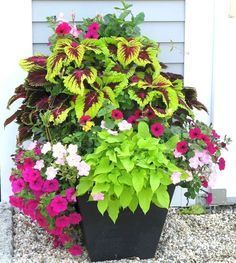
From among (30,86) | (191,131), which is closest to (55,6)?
(30,86)

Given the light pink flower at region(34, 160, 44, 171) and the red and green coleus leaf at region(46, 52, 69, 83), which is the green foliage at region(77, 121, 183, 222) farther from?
the red and green coleus leaf at region(46, 52, 69, 83)

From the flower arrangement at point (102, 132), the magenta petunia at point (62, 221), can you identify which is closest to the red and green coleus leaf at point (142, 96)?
the flower arrangement at point (102, 132)

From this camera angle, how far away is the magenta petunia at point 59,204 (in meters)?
2.91

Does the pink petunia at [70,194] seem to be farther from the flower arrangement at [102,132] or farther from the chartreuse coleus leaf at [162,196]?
the chartreuse coleus leaf at [162,196]

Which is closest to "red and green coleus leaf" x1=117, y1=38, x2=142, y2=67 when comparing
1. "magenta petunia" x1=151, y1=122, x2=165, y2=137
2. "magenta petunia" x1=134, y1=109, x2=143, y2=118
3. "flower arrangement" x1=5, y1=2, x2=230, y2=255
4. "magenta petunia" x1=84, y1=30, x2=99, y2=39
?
"flower arrangement" x1=5, y1=2, x2=230, y2=255

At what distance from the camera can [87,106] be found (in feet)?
10.1

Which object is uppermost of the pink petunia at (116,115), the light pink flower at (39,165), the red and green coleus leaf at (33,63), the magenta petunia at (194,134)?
the red and green coleus leaf at (33,63)

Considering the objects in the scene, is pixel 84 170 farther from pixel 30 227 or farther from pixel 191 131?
pixel 30 227

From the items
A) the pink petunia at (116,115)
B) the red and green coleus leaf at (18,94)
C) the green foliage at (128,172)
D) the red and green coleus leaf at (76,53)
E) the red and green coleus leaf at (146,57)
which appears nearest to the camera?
the green foliage at (128,172)

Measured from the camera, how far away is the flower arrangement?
2.91 meters

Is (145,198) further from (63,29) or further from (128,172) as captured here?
(63,29)

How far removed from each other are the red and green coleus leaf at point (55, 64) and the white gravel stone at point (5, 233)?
0.90 meters

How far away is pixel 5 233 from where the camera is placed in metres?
3.41

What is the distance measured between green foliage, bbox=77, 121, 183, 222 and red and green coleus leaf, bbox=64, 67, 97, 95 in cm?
26
